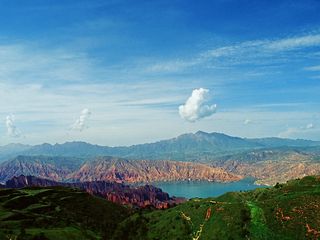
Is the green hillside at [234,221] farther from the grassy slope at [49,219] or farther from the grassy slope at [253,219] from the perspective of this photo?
the grassy slope at [49,219]

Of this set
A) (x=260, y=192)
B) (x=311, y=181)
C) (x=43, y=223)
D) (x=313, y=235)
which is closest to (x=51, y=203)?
(x=43, y=223)

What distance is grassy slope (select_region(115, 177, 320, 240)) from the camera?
225 feet

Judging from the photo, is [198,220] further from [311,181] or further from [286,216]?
[311,181]

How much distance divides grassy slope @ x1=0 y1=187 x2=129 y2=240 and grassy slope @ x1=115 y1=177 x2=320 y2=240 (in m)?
29.1

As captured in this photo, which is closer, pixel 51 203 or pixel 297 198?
pixel 297 198

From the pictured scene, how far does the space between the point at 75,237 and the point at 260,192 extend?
56.0 metres

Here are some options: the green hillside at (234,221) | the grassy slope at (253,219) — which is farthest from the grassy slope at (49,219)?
the grassy slope at (253,219)

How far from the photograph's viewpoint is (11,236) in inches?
4119

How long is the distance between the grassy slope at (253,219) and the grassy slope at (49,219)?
29.1 m

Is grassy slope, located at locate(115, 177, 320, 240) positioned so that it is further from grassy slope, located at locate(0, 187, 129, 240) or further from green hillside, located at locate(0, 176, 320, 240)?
grassy slope, located at locate(0, 187, 129, 240)

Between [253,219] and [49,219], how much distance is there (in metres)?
91.9

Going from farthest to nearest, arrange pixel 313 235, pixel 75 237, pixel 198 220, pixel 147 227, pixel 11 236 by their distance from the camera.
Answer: pixel 75 237
pixel 11 236
pixel 147 227
pixel 198 220
pixel 313 235

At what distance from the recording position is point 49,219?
468 feet

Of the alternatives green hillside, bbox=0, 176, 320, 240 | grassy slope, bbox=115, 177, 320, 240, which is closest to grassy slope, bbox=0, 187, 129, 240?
green hillside, bbox=0, 176, 320, 240
